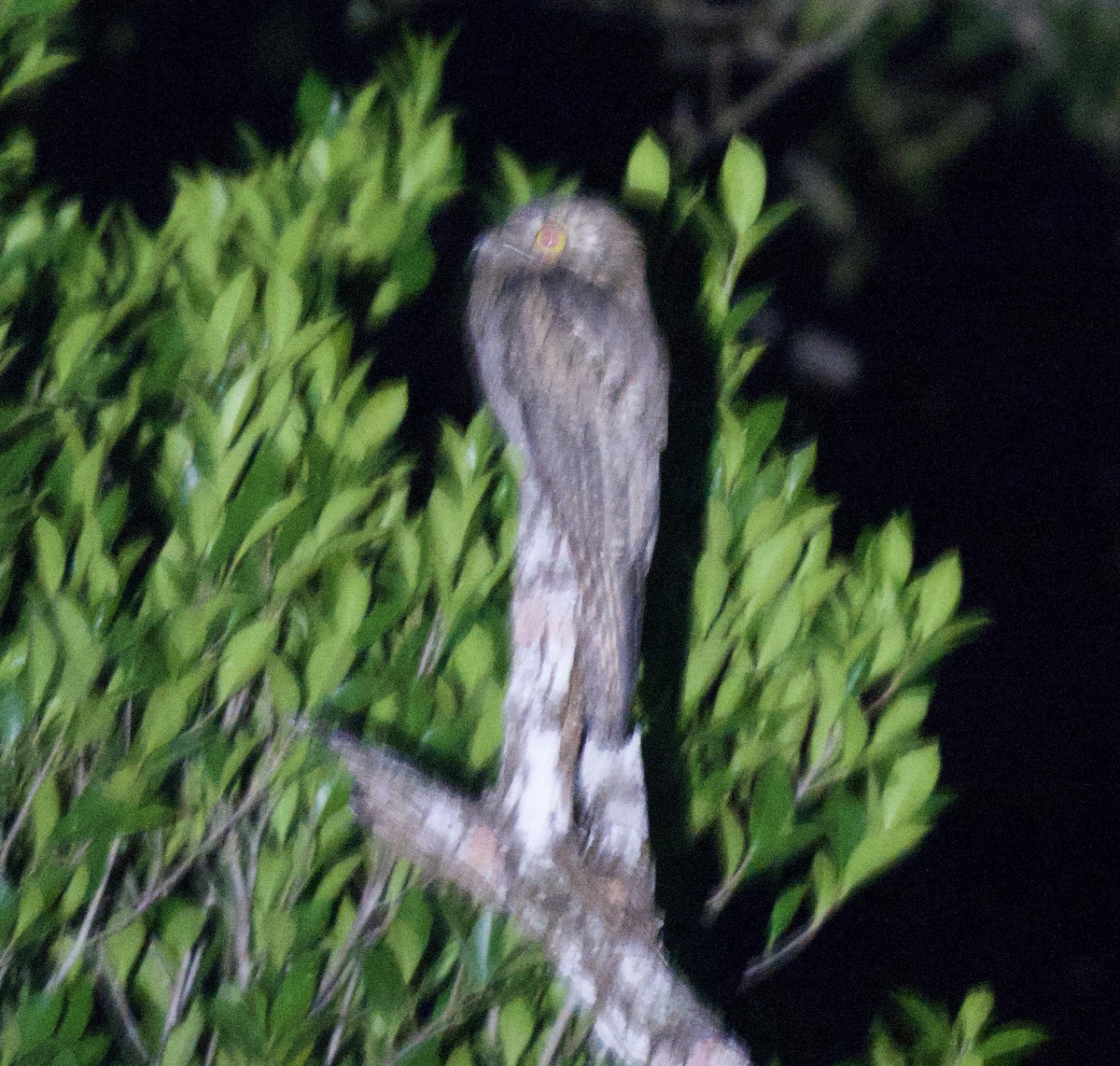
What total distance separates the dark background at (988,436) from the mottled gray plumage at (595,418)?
1.23 meters

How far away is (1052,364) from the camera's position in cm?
246

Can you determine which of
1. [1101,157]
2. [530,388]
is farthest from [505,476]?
[1101,157]

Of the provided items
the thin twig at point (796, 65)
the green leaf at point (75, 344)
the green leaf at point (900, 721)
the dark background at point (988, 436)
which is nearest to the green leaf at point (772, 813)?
the green leaf at point (900, 721)

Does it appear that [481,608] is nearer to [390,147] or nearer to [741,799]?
[741,799]

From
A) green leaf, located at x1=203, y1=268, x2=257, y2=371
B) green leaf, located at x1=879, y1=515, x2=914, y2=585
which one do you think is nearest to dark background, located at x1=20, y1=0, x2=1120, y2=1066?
green leaf, located at x1=879, y1=515, x2=914, y2=585

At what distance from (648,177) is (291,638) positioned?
0.47m

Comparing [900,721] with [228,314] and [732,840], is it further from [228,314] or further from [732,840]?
[228,314]

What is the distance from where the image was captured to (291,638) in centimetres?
83

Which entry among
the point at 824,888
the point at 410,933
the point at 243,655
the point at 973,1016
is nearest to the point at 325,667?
the point at 243,655

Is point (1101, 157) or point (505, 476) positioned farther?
point (1101, 157)

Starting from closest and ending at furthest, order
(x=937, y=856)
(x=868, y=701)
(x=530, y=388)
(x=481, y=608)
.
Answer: (x=530, y=388), (x=481, y=608), (x=868, y=701), (x=937, y=856)

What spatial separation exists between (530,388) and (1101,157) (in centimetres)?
217

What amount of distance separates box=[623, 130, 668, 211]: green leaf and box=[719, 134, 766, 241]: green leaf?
0.17ft

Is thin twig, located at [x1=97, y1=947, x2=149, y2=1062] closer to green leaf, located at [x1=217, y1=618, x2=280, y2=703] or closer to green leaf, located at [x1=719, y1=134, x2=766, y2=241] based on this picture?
green leaf, located at [x1=217, y1=618, x2=280, y2=703]
